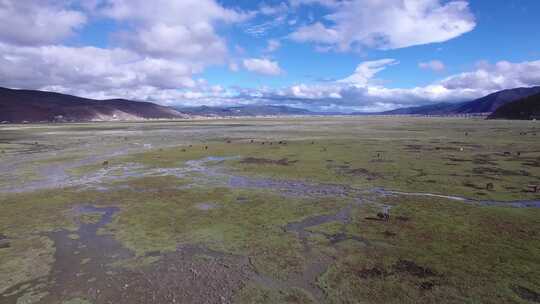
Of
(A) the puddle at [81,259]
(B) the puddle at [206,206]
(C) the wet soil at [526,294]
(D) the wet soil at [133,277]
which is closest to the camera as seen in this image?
(C) the wet soil at [526,294]

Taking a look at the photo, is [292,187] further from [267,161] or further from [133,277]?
[133,277]

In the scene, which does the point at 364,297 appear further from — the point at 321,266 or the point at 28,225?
the point at 28,225

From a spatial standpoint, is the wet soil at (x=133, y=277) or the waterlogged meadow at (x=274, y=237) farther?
the waterlogged meadow at (x=274, y=237)

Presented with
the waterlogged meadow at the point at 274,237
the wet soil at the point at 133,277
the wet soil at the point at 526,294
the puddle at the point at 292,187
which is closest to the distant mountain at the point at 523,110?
the waterlogged meadow at the point at 274,237

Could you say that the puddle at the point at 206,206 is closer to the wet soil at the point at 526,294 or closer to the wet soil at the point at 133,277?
the wet soil at the point at 133,277

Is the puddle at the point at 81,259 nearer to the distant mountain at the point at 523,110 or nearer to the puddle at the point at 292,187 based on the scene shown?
the puddle at the point at 292,187

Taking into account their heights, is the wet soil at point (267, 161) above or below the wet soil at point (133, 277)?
above

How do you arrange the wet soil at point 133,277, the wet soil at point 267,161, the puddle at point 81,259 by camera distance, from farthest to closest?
the wet soil at point 267,161, the puddle at point 81,259, the wet soil at point 133,277

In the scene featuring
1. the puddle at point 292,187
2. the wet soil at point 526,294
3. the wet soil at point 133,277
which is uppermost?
the puddle at point 292,187
